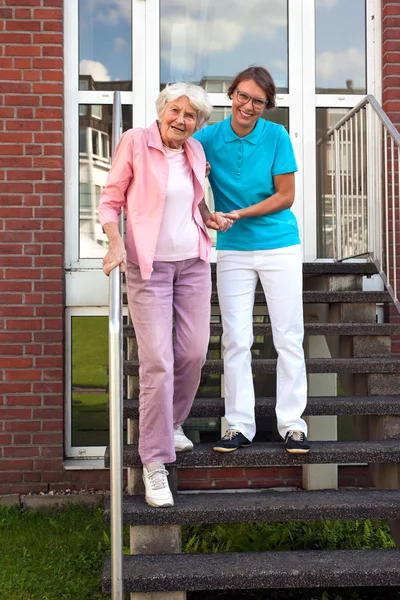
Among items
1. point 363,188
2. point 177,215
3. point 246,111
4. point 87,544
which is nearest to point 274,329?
point 177,215

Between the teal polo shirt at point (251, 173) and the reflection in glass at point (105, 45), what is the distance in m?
1.96

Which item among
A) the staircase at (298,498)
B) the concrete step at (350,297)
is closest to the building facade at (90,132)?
the concrete step at (350,297)

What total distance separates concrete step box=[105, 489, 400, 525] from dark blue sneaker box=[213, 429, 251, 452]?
7.9 inches

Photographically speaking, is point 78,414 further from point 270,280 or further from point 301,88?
point 301,88

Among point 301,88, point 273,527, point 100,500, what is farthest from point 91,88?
point 273,527

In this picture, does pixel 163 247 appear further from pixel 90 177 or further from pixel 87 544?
pixel 90 177

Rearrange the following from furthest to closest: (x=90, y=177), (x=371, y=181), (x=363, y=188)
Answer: (x=90, y=177), (x=363, y=188), (x=371, y=181)

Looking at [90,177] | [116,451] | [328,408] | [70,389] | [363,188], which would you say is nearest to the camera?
[116,451]

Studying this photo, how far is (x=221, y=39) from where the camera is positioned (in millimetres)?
5137

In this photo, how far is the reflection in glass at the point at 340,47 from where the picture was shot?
5164mm

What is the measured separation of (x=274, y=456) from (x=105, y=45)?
3.08 m

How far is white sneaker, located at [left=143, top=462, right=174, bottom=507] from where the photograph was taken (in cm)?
299

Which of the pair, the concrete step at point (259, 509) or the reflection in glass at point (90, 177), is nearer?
the concrete step at point (259, 509)

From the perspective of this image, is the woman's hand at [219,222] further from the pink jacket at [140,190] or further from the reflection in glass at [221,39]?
the reflection in glass at [221,39]
